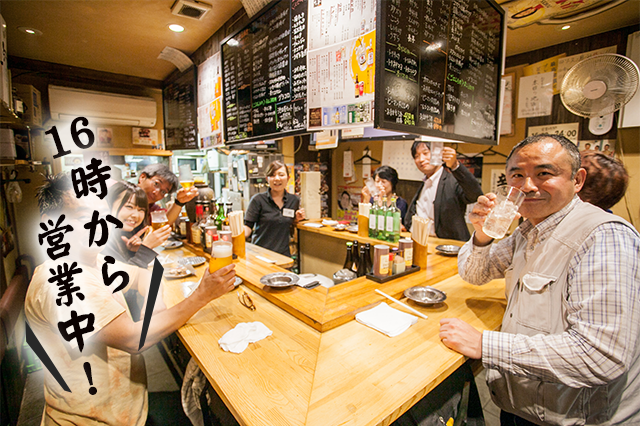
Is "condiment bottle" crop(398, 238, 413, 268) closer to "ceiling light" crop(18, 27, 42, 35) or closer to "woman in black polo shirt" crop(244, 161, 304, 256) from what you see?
"woman in black polo shirt" crop(244, 161, 304, 256)

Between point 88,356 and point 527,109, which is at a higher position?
point 527,109

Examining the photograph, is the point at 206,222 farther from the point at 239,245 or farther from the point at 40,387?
the point at 40,387

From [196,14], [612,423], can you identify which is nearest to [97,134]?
[196,14]

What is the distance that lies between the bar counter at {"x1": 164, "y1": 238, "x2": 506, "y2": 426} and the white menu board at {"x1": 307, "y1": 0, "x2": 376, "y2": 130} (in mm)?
1104

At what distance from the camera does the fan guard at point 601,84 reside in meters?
2.53

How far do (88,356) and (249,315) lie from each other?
695 mm

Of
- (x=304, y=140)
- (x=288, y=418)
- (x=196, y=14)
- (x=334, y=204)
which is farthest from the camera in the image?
(x=334, y=204)

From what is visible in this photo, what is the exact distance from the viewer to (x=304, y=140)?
578 centimetres

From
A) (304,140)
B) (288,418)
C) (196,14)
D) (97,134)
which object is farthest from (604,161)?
(97,134)

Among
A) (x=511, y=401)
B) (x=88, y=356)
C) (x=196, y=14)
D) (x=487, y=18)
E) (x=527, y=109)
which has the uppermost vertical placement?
(x=196, y=14)

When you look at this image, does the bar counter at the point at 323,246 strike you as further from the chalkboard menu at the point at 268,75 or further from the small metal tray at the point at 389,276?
the chalkboard menu at the point at 268,75

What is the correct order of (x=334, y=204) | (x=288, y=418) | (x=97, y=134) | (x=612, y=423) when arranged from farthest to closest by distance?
(x=334, y=204), (x=97, y=134), (x=612, y=423), (x=288, y=418)

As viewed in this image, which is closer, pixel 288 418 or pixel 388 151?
pixel 288 418

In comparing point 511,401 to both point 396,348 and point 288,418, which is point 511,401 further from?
point 288,418
